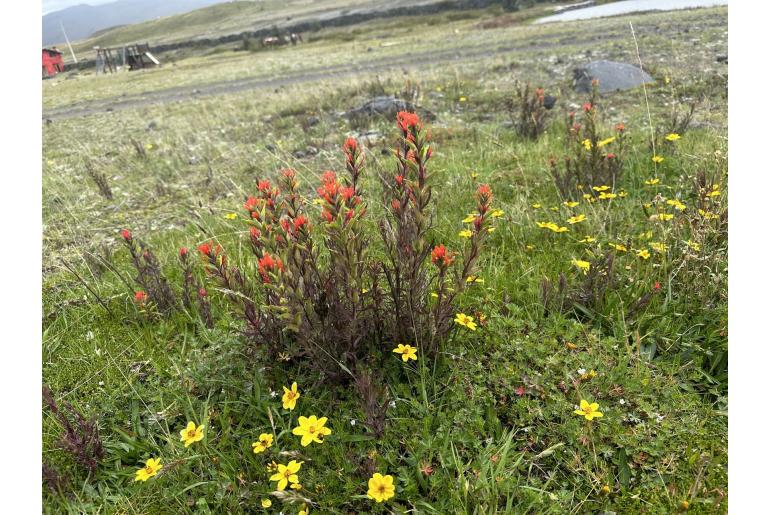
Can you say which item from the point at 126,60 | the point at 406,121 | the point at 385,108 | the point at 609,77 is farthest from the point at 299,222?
the point at 126,60

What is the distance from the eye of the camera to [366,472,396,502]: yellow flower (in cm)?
199

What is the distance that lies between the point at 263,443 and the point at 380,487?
688 mm

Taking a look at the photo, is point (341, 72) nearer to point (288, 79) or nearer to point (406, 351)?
point (288, 79)

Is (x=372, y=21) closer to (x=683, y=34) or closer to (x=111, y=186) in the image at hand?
(x=683, y=34)

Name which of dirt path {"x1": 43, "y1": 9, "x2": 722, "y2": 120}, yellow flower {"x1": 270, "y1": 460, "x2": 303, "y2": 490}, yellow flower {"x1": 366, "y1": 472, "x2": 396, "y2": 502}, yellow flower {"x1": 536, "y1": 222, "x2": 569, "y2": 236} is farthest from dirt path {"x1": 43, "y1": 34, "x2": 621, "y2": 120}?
yellow flower {"x1": 366, "y1": 472, "x2": 396, "y2": 502}

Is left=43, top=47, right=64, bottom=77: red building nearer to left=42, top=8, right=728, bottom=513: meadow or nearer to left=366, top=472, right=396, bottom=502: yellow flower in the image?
left=42, top=8, right=728, bottom=513: meadow

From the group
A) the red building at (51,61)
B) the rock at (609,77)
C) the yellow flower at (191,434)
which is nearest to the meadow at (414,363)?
the yellow flower at (191,434)

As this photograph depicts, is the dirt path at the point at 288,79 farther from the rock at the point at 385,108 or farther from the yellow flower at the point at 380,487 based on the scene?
the yellow flower at the point at 380,487

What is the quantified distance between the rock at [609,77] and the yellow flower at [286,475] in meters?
9.85

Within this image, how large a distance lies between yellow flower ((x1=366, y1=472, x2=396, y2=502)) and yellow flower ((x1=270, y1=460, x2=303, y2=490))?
13.5 inches

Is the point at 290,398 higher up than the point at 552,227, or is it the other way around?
the point at 552,227

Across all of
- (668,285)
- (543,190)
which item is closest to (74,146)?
(543,190)

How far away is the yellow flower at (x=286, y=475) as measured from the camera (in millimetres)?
2068

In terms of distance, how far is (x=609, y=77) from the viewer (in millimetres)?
9742
